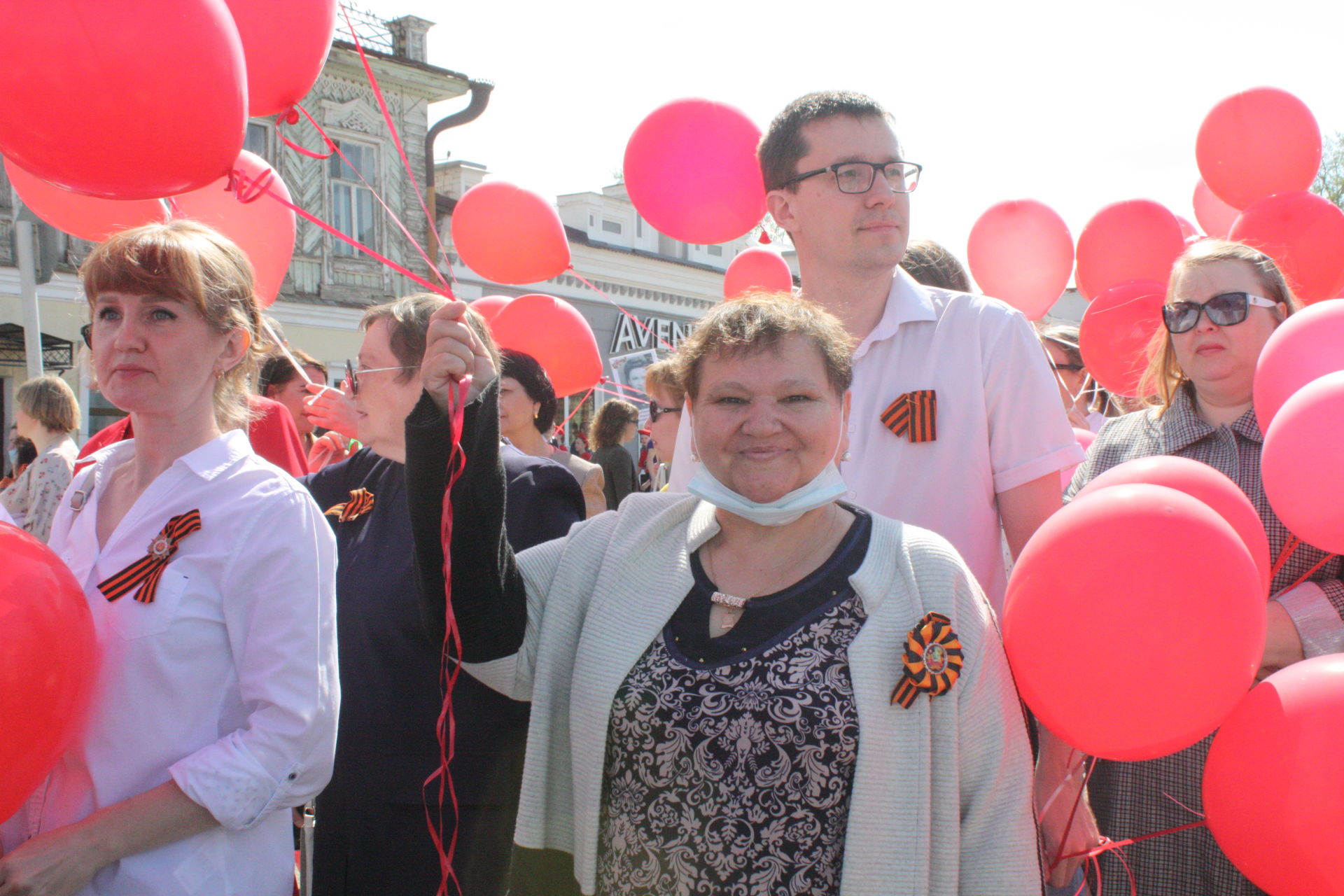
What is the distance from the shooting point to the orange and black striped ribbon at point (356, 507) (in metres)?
2.45

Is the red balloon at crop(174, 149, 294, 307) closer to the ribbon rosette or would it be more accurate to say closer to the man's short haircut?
the man's short haircut

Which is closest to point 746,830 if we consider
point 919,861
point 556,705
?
point 919,861

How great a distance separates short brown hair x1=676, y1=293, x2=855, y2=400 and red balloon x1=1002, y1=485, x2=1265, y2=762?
50 centimetres

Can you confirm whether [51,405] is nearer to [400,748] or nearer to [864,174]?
[400,748]

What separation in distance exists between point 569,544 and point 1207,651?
43.6 inches

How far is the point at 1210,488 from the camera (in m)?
1.94

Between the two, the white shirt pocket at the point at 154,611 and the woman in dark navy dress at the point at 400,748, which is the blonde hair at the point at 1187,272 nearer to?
the woman in dark navy dress at the point at 400,748

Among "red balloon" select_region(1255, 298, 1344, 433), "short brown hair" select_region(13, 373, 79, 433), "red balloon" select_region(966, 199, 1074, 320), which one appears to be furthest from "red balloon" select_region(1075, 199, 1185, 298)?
"short brown hair" select_region(13, 373, 79, 433)

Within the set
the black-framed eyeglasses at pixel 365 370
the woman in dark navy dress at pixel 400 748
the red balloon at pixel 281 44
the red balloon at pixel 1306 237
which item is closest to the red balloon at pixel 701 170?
the red balloon at pixel 281 44

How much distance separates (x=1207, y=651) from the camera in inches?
63.5

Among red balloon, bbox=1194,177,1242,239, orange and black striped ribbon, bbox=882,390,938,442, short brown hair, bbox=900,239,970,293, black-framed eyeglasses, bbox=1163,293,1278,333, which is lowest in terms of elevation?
orange and black striped ribbon, bbox=882,390,938,442

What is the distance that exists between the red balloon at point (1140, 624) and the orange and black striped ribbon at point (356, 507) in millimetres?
1510

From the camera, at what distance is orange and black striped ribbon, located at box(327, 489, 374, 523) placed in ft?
8.04

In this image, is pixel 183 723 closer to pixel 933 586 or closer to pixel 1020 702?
pixel 933 586
